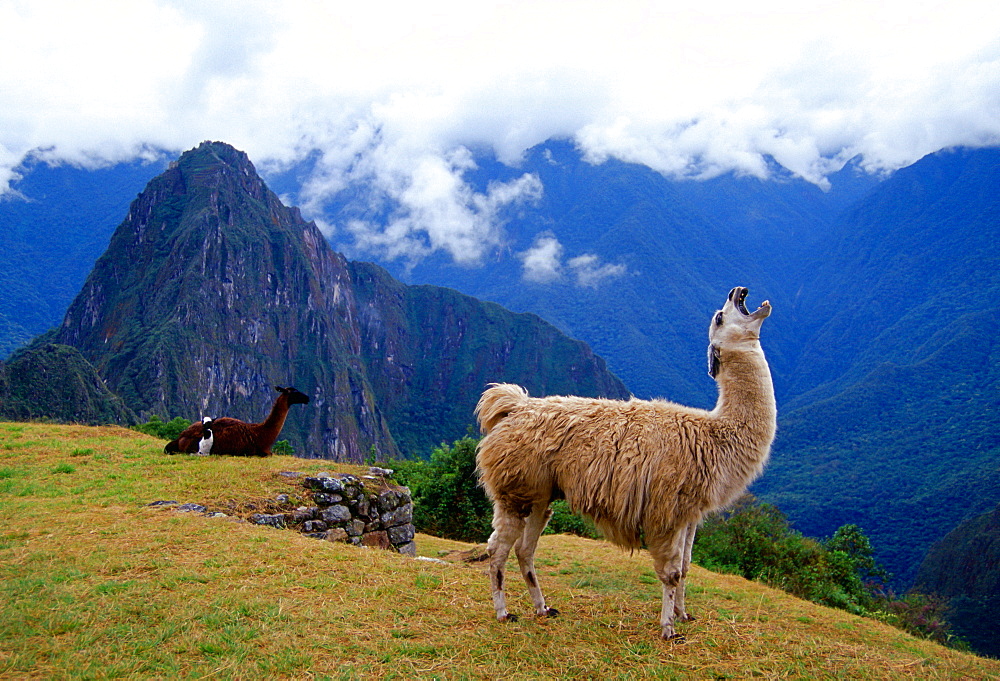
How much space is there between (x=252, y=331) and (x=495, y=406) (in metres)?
113

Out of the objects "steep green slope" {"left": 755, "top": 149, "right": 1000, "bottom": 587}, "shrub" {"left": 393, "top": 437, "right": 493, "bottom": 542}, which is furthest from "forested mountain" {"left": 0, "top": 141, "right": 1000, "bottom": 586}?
"shrub" {"left": 393, "top": 437, "right": 493, "bottom": 542}

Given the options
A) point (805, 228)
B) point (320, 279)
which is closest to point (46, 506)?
point (320, 279)

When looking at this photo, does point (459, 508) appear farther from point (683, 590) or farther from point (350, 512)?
point (683, 590)

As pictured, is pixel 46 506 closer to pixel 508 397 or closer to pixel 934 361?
pixel 508 397

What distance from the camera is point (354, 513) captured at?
916 cm

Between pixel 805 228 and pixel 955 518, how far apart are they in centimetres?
17188

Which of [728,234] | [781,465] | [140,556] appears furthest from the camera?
[728,234]

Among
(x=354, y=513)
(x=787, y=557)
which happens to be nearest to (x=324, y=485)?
(x=354, y=513)

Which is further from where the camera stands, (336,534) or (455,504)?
(455,504)

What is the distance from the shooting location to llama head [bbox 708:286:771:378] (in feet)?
18.6

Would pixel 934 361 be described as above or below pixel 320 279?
below

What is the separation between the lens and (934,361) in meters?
87.7

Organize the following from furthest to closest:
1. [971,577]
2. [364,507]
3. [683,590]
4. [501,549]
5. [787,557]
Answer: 1. [971,577]
2. [787,557]
3. [364,507]
4. [683,590]
5. [501,549]

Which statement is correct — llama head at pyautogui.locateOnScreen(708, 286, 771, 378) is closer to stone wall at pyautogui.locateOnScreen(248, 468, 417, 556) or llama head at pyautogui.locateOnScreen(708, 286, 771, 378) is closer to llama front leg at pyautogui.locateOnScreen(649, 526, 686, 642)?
llama front leg at pyautogui.locateOnScreen(649, 526, 686, 642)
